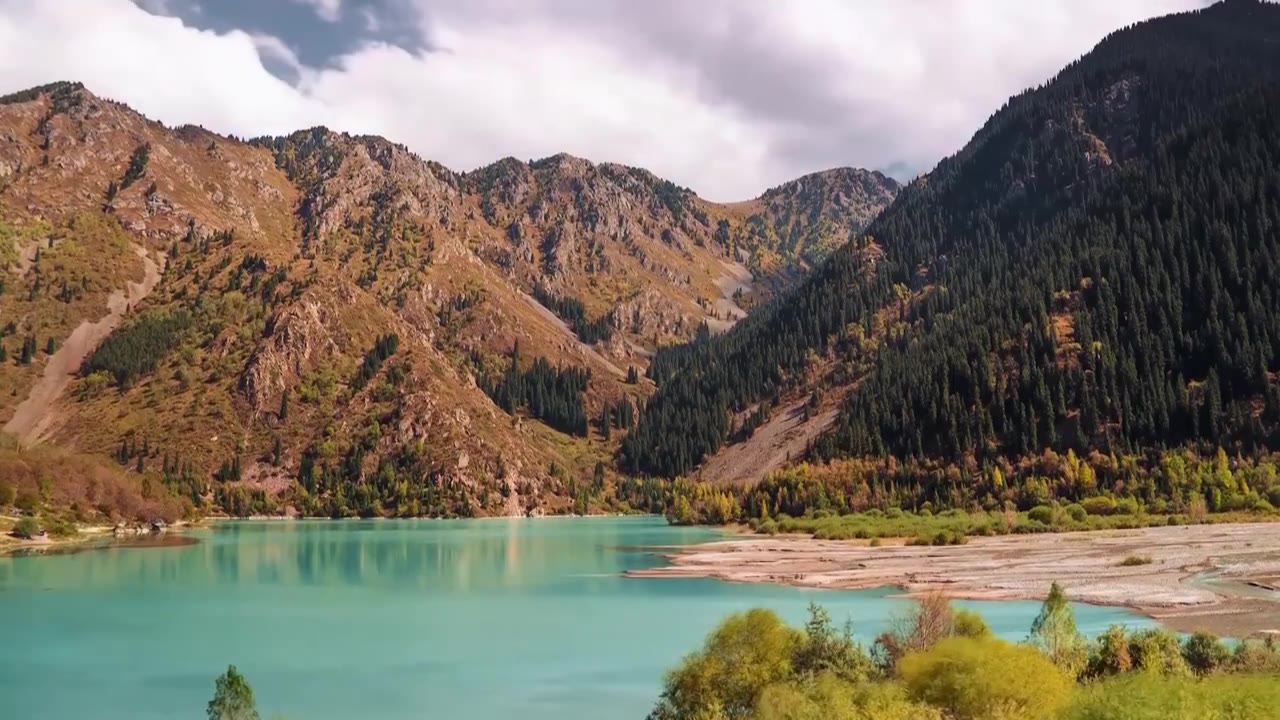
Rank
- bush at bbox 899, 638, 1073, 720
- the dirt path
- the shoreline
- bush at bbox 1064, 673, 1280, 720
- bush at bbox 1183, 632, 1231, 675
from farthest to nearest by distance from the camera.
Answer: the shoreline
the dirt path
bush at bbox 1183, 632, 1231, 675
bush at bbox 899, 638, 1073, 720
bush at bbox 1064, 673, 1280, 720

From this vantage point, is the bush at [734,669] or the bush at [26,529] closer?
the bush at [734,669]

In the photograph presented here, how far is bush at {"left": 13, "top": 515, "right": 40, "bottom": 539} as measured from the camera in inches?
5374

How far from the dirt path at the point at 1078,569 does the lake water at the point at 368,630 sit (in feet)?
14.8

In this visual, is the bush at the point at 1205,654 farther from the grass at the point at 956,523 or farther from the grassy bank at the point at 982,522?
the grassy bank at the point at 982,522

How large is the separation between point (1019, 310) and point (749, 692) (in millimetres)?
182787

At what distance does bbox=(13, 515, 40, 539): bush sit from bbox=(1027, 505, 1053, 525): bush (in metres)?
136

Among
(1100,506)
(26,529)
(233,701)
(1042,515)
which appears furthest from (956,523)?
(26,529)

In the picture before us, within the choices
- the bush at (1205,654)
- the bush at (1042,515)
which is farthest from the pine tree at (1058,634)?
the bush at (1042,515)

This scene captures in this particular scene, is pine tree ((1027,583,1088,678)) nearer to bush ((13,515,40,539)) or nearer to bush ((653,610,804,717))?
bush ((653,610,804,717))

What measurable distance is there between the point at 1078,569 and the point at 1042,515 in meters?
49.0

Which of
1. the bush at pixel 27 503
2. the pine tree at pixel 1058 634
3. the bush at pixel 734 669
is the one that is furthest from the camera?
the bush at pixel 27 503

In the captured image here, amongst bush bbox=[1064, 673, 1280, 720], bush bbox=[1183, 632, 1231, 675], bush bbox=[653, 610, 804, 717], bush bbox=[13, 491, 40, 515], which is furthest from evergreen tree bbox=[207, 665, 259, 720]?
bush bbox=[13, 491, 40, 515]

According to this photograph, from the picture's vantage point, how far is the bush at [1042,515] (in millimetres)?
126387

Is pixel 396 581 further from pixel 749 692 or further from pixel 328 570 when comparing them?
pixel 749 692
